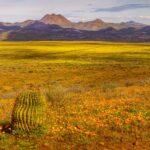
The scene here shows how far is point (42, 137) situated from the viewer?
1341 cm

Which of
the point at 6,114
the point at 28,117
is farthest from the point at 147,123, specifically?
the point at 6,114

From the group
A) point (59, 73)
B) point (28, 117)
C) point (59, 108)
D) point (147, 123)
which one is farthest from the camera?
point (59, 73)

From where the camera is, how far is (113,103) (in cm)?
1892

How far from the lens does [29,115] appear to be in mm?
13336

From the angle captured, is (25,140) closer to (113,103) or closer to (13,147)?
(13,147)

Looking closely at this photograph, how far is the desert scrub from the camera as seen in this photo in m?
13.4

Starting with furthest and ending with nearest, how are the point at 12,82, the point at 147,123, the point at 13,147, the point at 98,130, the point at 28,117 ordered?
the point at 12,82
the point at 147,123
the point at 98,130
the point at 28,117
the point at 13,147

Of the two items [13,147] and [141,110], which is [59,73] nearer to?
[141,110]

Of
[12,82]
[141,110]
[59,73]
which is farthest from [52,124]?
[59,73]

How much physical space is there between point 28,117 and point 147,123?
4.52m

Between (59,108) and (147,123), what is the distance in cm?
434

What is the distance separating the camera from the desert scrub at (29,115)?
13.4m

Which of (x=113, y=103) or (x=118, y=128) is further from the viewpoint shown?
(x=113, y=103)

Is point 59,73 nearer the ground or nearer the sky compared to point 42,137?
nearer the ground
